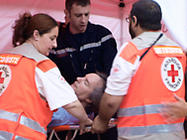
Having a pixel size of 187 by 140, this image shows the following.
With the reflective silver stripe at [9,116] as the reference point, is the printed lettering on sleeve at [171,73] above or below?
above

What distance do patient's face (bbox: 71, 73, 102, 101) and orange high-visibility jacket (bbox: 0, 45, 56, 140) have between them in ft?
1.93

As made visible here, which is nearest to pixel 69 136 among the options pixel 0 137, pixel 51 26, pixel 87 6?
pixel 0 137

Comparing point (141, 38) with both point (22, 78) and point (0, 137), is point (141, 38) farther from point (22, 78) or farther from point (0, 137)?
point (0, 137)

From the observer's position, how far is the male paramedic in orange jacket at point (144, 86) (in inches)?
74.7

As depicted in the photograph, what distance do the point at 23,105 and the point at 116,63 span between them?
0.62m

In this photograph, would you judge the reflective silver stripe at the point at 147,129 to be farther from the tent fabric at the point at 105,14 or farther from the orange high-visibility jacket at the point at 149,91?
the tent fabric at the point at 105,14

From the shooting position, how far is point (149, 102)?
1930mm

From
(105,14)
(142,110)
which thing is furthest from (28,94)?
(105,14)

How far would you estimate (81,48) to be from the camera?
3227 mm

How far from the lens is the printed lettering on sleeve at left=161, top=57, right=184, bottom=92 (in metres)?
1.96

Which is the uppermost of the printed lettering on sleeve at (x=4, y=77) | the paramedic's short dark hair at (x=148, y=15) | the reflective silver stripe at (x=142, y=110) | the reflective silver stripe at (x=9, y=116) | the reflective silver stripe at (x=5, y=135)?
the paramedic's short dark hair at (x=148, y=15)

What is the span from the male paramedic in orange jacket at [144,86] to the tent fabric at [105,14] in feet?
6.87

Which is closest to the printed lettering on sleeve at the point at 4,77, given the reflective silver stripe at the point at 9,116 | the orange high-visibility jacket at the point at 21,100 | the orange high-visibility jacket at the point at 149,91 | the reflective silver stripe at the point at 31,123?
the orange high-visibility jacket at the point at 21,100

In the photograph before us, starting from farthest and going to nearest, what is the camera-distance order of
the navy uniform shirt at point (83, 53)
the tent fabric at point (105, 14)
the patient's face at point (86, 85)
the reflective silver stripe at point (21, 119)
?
the tent fabric at point (105, 14)
the navy uniform shirt at point (83, 53)
the patient's face at point (86, 85)
the reflective silver stripe at point (21, 119)
